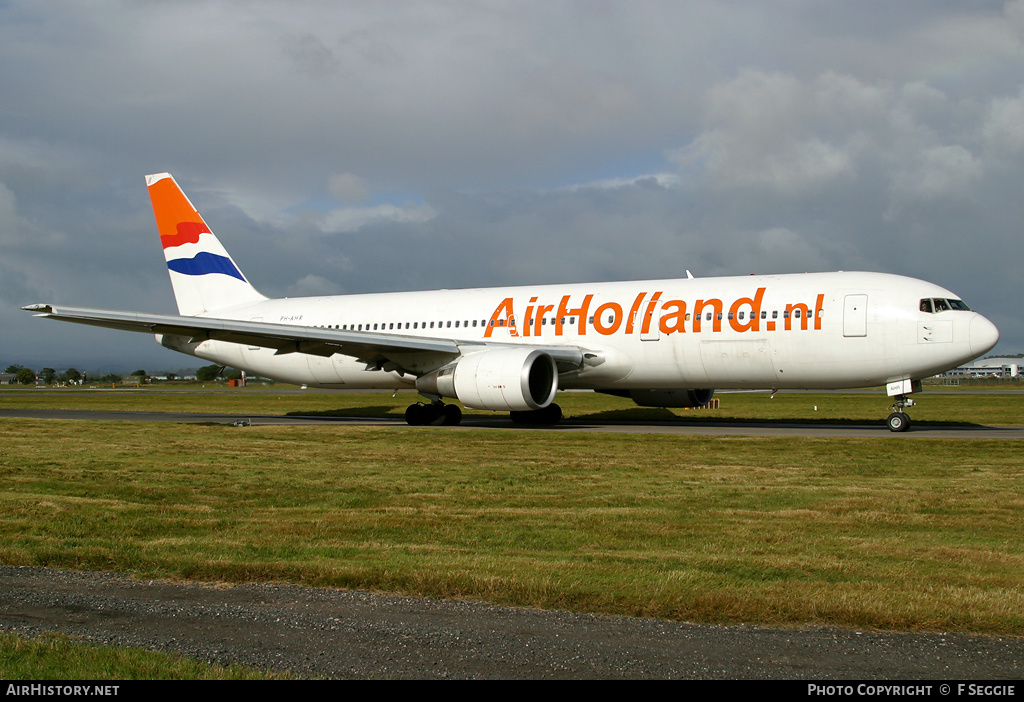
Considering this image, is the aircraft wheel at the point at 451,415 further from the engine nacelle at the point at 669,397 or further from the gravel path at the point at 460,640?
the gravel path at the point at 460,640

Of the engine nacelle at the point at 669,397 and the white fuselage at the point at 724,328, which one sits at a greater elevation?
the white fuselage at the point at 724,328

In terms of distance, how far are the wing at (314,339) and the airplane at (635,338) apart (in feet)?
0.16

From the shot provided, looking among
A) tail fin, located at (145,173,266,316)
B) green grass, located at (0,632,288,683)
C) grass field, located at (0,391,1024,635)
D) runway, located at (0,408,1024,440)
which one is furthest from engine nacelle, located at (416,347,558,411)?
green grass, located at (0,632,288,683)

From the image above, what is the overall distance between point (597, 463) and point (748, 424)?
11.4 meters

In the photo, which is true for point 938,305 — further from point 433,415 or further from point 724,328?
point 433,415

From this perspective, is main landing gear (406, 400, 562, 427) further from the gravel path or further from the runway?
the gravel path

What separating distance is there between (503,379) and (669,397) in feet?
21.7

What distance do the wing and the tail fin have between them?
635 centimetres

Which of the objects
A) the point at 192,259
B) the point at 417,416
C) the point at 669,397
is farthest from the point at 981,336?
the point at 192,259

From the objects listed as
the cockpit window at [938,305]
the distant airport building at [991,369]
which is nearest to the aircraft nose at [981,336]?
the cockpit window at [938,305]

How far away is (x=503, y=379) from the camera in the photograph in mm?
21312

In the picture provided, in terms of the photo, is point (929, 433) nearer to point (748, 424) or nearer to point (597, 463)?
point (748, 424)

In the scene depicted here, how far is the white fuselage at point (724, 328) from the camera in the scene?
2039cm

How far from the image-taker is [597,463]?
14109 millimetres
